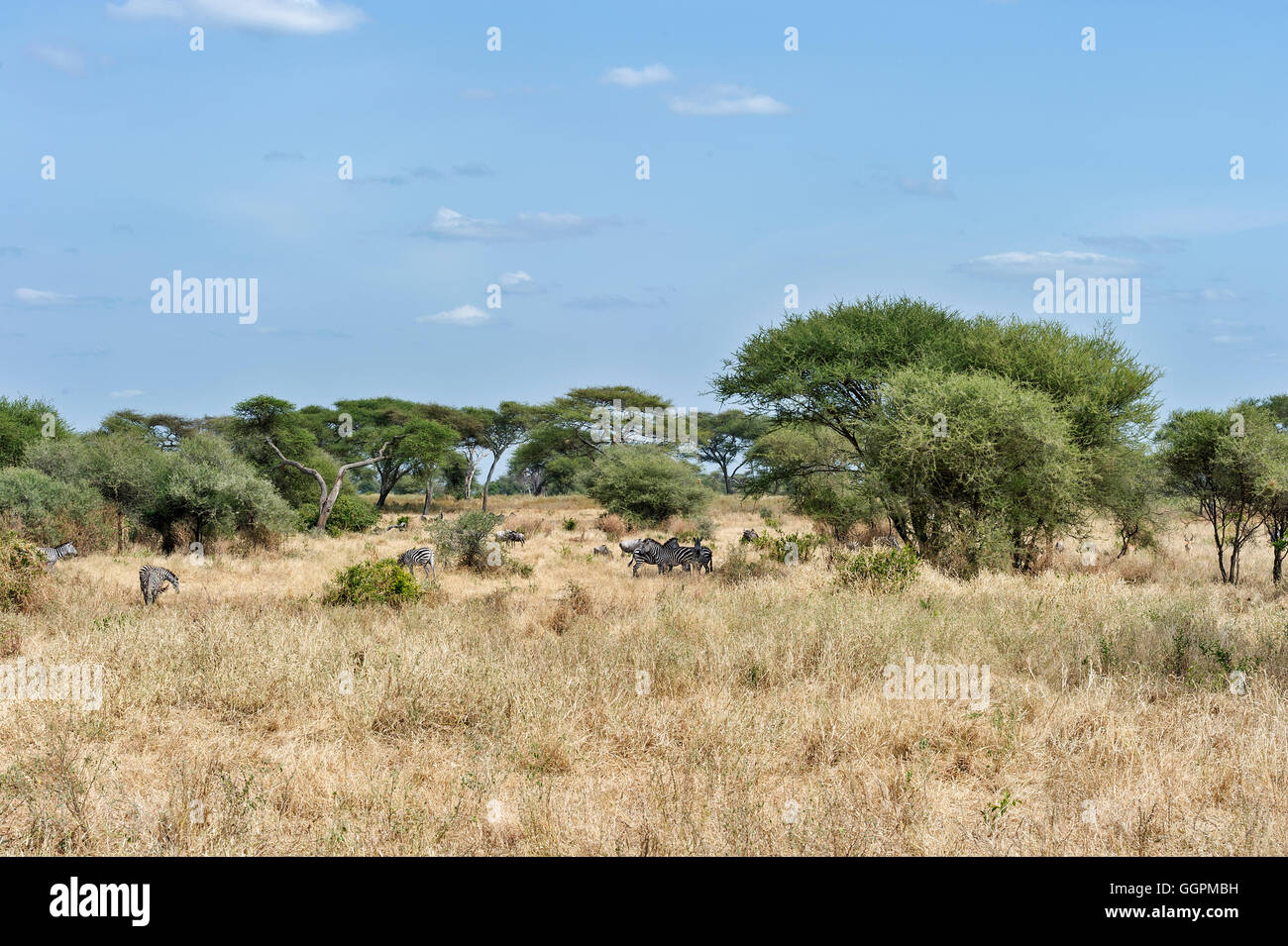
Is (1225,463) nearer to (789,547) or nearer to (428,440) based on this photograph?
(789,547)

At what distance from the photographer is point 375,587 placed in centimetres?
1295

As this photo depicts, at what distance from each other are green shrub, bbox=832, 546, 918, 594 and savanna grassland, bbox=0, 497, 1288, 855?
1.86m

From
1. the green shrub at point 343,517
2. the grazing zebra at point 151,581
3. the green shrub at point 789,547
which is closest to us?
the grazing zebra at point 151,581

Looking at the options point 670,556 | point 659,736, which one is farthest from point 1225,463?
point 659,736

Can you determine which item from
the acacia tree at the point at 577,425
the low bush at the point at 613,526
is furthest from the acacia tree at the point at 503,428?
the low bush at the point at 613,526

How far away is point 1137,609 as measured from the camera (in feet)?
33.8

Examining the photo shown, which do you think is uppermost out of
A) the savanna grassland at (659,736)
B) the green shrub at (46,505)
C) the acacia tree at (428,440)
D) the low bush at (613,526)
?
the acacia tree at (428,440)

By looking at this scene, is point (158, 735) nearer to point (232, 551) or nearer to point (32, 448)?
point (232, 551)

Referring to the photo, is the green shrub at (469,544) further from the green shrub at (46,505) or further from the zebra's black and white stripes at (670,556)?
the green shrub at (46,505)

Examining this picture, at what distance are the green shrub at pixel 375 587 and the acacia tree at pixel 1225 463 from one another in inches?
613

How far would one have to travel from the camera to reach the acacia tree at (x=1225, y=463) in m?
18.0

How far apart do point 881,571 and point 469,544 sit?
9510mm

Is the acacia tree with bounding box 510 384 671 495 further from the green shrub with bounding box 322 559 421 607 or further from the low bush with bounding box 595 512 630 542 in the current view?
the green shrub with bounding box 322 559 421 607

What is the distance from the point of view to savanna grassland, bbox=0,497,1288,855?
458 centimetres
